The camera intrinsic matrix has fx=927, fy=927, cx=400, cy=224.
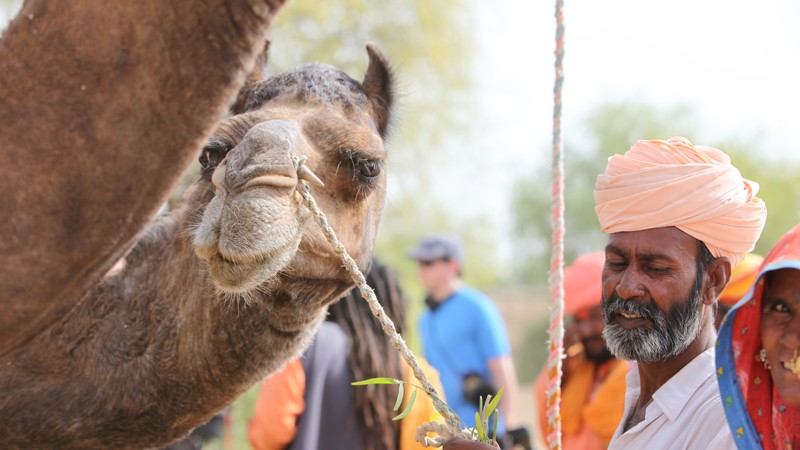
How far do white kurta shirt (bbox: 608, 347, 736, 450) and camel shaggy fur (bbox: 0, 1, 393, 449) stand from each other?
1.25 m

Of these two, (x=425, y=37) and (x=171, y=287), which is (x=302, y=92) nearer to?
(x=171, y=287)

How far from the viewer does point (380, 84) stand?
13.8ft

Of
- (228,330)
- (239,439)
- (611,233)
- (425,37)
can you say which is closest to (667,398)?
(611,233)

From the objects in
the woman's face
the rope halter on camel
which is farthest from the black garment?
the woman's face

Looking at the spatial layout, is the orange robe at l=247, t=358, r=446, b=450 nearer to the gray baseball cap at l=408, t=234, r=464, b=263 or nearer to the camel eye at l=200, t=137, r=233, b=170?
the camel eye at l=200, t=137, r=233, b=170

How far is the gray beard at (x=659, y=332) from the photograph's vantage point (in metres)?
2.85

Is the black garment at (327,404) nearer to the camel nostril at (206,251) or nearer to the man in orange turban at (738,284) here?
the camel nostril at (206,251)

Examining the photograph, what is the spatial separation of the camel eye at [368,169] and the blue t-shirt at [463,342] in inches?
174

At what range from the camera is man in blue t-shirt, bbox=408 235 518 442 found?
310 inches

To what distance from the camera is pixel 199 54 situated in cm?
187

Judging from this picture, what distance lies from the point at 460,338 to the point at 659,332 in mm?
5287

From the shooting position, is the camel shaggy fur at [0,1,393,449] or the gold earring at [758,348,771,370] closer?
the camel shaggy fur at [0,1,393,449]

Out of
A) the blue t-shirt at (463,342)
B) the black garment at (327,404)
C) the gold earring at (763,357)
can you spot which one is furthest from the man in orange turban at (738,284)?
the gold earring at (763,357)

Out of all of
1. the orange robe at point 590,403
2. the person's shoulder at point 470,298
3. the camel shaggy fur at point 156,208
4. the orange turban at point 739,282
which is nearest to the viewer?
the camel shaggy fur at point 156,208
